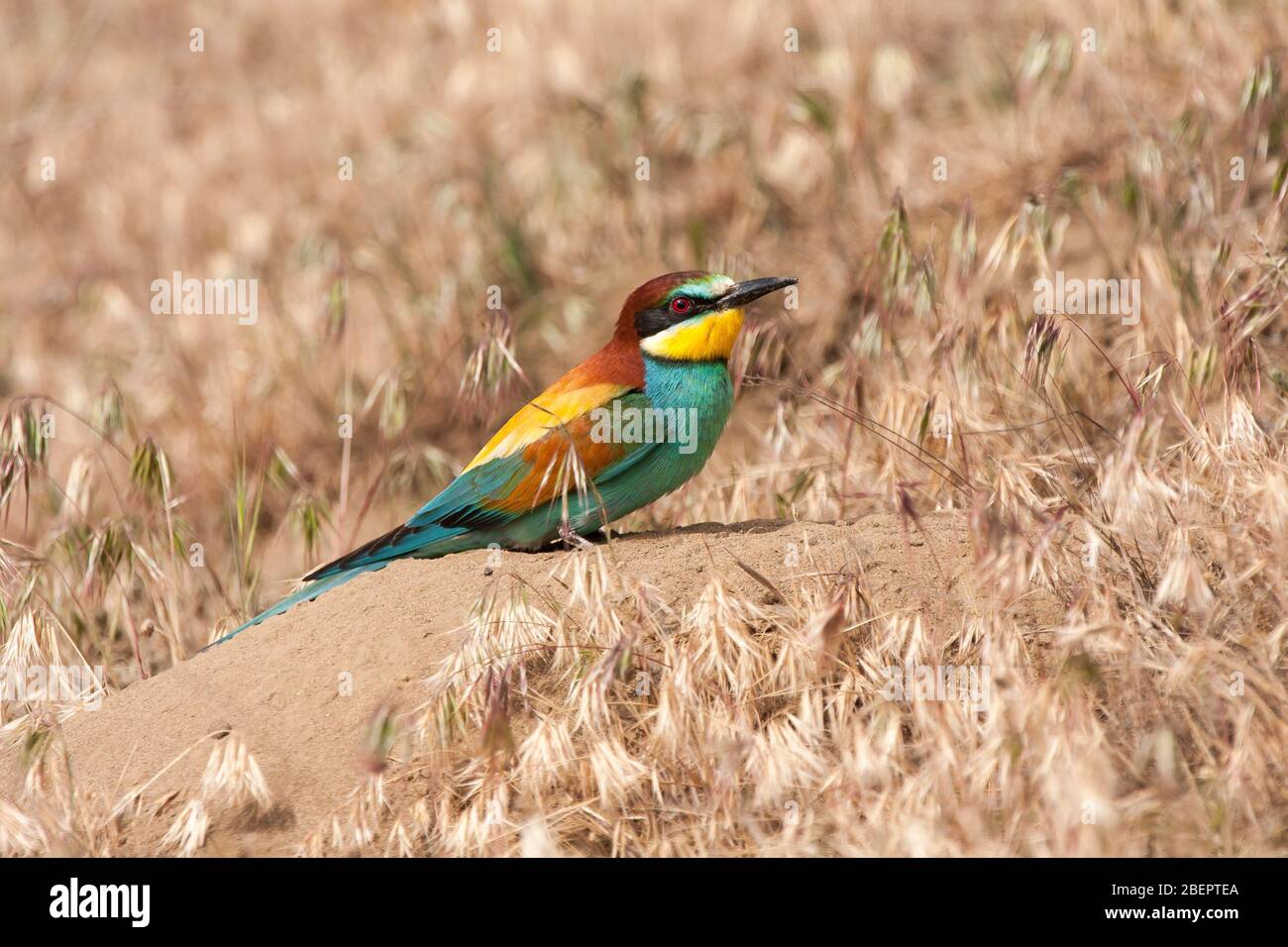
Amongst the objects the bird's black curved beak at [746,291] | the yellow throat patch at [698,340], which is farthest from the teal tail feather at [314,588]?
the bird's black curved beak at [746,291]

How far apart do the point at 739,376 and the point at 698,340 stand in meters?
0.18

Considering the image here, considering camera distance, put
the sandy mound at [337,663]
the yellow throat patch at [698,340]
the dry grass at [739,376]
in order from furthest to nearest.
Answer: the yellow throat patch at [698,340] < the sandy mound at [337,663] < the dry grass at [739,376]

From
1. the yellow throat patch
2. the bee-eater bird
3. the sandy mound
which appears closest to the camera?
the sandy mound

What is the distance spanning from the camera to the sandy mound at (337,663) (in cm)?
332

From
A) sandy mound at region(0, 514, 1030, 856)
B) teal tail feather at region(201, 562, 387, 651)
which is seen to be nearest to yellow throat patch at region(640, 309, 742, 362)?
sandy mound at region(0, 514, 1030, 856)

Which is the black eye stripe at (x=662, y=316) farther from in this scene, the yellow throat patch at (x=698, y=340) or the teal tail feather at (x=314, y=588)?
the teal tail feather at (x=314, y=588)

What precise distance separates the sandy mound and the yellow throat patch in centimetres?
63

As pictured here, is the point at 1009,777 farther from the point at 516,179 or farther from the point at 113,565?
the point at 516,179

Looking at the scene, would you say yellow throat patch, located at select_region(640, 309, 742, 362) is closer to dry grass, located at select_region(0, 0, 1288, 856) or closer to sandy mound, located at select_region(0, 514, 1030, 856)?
dry grass, located at select_region(0, 0, 1288, 856)

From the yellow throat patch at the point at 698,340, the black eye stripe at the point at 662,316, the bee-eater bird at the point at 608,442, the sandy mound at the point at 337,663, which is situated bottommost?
the sandy mound at the point at 337,663

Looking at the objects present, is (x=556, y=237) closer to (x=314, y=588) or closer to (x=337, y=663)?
(x=314, y=588)

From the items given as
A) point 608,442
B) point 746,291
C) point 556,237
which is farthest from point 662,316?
point 556,237

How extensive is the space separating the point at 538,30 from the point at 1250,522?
665 centimetres

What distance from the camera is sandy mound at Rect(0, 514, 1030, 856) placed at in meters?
3.32
